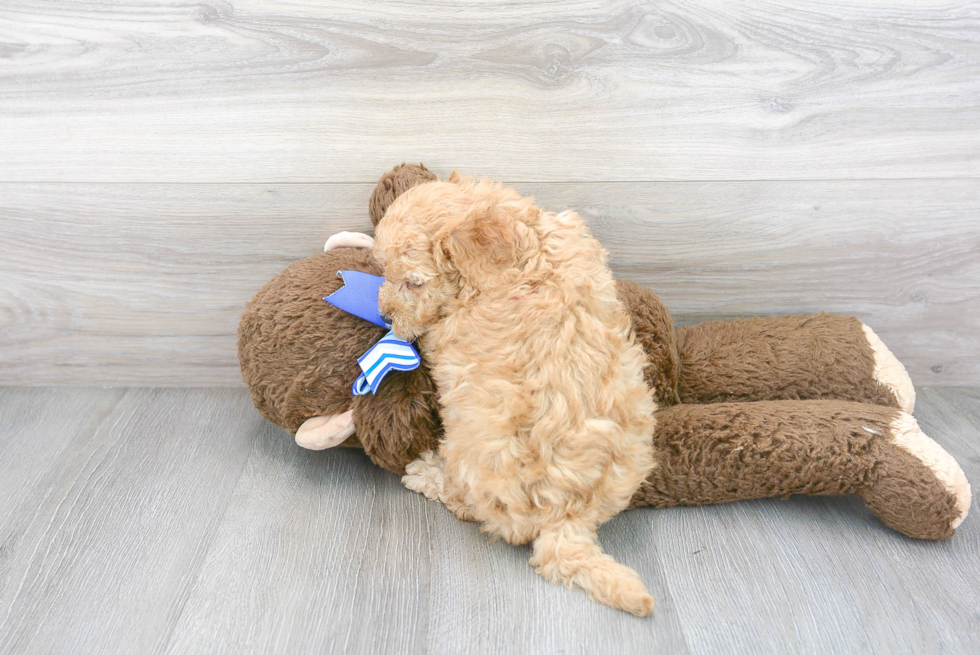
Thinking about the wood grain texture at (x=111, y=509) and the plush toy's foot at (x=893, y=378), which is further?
the plush toy's foot at (x=893, y=378)

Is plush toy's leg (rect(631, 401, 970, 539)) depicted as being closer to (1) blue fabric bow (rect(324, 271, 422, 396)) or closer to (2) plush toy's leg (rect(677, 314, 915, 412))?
(2) plush toy's leg (rect(677, 314, 915, 412))

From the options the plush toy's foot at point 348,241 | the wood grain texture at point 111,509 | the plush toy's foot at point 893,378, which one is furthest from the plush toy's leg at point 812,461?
the wood grain texture at point 111,509

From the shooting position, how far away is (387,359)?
917 mm

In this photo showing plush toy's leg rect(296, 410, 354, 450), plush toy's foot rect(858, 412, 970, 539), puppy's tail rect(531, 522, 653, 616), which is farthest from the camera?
plush toy's leg rect(296, 410, 354, 450)

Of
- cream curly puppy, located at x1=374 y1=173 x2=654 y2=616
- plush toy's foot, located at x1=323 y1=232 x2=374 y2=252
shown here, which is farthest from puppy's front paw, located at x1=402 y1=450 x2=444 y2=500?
plush toy's foot, located at x1=323 y1=232 x2=374 y2=252

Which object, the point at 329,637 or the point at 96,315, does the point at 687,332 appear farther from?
the point at 96,315

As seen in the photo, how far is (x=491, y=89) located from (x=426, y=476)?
657mm

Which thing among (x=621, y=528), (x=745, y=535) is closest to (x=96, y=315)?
(x=621, y=528)

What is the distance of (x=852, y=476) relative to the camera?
3.08 ft

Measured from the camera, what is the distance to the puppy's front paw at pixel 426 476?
1019 millimetres

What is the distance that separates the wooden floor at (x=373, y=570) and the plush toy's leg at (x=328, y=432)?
3.9 inches

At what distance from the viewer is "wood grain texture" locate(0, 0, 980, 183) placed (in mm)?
1075

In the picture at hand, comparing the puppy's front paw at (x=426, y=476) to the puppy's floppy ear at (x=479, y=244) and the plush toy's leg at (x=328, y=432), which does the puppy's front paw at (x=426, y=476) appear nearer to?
the plush toy's leg at (x=328, y=432)

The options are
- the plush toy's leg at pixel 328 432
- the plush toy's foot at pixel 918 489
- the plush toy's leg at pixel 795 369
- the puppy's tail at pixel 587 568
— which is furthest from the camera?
the plush toy's leg at pixel 795 369
